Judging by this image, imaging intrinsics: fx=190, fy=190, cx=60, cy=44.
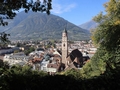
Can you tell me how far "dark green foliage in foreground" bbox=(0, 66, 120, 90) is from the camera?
17.1 ft

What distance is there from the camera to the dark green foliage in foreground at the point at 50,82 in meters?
5.20

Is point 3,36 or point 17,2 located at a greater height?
point 17,2

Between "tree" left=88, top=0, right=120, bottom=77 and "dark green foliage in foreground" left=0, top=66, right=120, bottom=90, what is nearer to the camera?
"dark green foliage in foreground" left=0, top=66, right=120, bottom=90

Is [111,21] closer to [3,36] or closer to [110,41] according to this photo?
[110,41]

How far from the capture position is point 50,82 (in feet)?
18.7

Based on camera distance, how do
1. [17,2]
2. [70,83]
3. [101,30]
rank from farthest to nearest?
[101,30] < [70,83] < [17,2]

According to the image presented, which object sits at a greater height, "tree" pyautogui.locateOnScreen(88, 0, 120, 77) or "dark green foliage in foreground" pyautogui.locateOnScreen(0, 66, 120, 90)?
"tree" pyautogui.locateOnScreen(88, 0, 120, 77)

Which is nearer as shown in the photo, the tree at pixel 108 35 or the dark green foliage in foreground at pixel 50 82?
the dark green foliage in foreground at pixel 50 82

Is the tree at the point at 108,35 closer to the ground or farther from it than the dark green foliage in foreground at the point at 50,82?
farther from it

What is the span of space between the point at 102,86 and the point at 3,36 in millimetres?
3472

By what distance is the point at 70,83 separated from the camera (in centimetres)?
580

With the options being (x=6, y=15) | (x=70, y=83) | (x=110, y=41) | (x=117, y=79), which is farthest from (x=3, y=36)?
(x=110, y=41)

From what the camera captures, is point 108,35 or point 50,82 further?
point 108,35

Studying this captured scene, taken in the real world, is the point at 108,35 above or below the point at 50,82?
above
